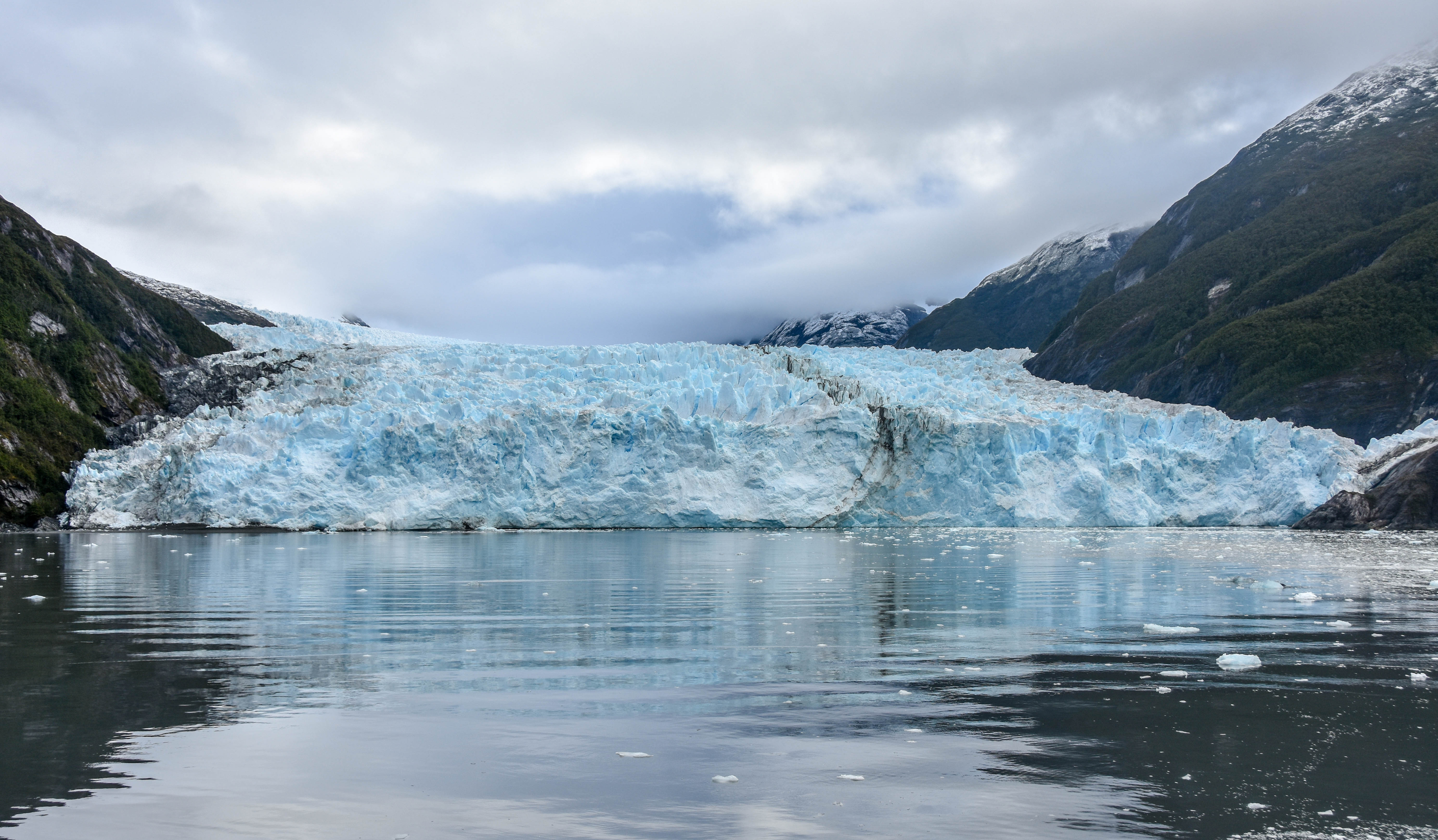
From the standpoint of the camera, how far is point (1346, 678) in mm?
6191

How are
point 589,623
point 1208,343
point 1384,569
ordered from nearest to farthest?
point 589,623, point 1384,569, point 1208,343

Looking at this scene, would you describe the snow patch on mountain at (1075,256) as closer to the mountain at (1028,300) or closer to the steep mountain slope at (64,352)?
the mountain at (1028,300)

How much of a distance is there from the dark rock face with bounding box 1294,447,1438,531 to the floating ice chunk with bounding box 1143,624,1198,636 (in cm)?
2301

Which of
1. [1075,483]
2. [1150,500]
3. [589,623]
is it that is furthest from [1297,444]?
[589,623]

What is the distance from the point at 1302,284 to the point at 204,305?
224 feet

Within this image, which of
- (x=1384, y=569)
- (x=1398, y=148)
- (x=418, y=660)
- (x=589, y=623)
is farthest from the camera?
(x=1398, y=148)

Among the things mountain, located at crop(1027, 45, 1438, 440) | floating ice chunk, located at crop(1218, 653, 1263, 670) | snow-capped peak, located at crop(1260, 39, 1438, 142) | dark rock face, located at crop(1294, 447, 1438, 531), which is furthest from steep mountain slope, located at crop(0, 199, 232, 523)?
snow-capped peak, located at crop(1260, 39, 1438, 142)

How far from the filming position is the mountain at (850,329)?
113m

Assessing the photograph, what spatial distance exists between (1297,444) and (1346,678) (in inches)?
1128

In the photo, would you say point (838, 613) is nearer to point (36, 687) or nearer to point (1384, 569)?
point (36, 687)

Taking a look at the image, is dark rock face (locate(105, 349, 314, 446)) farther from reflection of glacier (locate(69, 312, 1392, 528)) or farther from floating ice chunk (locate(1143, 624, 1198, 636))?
floating ice chunk (locate(1143, 624, 1198, 636))

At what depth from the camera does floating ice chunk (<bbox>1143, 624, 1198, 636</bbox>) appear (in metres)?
8.27

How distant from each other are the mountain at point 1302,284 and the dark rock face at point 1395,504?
72.3 ft

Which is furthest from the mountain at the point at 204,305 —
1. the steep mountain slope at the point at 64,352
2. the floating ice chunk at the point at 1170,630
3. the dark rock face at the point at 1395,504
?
the floating ice chunk at the point at 1170,630
